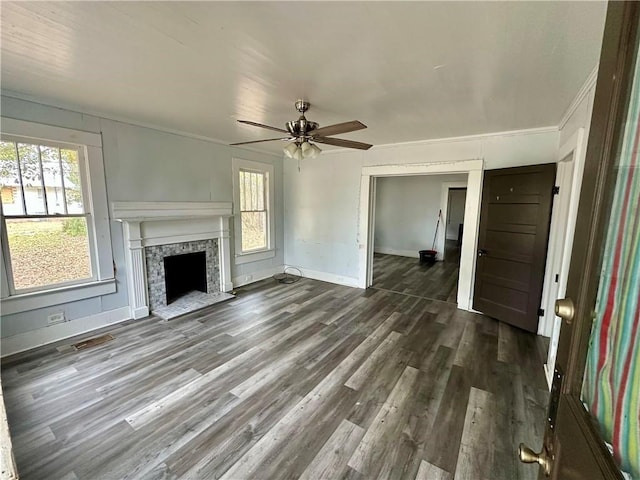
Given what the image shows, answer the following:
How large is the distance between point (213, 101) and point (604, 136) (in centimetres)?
294

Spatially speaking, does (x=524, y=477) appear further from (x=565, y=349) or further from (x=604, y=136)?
(x=604, y=136)

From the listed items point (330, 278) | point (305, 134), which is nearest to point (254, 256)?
point (330, 278)

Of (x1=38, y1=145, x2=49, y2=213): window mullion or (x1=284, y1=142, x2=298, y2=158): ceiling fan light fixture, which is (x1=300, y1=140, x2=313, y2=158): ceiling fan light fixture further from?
(x1=38, y1=145, x2=49, y2=213): window mullion

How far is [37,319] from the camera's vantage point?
2939 millimetres

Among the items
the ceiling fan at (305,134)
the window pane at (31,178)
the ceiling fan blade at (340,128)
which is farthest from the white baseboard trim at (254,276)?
the ceiling fan blade at (340,128)

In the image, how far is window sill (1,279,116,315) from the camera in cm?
276

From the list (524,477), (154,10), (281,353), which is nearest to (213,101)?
(154,10)

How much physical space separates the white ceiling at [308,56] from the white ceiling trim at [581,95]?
5 cm

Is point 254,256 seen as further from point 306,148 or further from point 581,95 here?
point 581,95

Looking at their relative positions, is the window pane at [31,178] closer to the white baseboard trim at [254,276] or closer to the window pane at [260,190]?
the white baseboard trim at [254,276]

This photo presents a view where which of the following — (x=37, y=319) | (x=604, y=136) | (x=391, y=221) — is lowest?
(x=37, y=319)

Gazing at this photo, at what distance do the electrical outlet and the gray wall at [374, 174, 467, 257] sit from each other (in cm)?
709

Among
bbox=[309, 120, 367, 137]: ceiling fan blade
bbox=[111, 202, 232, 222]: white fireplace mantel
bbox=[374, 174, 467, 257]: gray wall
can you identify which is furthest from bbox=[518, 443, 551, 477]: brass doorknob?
bbox=[374, 174, 467, 257]: gray wall

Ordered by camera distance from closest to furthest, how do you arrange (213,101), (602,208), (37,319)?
(602,208) → (213,101) → (37,319)
